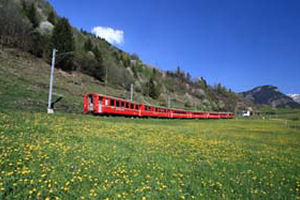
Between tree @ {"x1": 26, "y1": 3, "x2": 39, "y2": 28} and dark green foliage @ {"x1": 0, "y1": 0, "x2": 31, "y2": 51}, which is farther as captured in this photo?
tree @ {"x1": 26, "y1": 3, "x2": 39, "y2": 28}

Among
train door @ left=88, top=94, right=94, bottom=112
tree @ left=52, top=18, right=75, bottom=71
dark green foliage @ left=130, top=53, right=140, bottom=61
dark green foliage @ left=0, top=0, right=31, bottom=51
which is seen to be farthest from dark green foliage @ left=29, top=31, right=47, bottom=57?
dark green foliage @ left=130, top=53, right=140, bottom=61

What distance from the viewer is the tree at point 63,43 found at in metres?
56.9

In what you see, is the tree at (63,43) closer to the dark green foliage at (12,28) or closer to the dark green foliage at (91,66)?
the dark green foliage at (12,28)

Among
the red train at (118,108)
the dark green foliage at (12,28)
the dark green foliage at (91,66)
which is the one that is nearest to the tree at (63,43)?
the dark green foliage at (12,28)

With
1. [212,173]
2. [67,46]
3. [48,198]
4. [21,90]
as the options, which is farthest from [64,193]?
[67,46]

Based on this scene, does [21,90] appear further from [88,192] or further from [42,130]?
[88,192]

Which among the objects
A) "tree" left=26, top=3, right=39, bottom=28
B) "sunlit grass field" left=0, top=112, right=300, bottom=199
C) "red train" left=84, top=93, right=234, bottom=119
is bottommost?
"sunlit grass field" left=0, top=112, right=300, bottom=199

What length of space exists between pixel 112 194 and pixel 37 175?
7.43 ft

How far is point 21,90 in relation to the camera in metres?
28.8

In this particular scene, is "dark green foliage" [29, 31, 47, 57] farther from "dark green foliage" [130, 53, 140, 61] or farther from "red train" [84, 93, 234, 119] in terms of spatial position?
"dark green foliage" [130, 53, 140, 61]

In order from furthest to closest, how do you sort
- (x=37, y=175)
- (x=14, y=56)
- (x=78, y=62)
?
(x=78, y=62)
(x=14, y=56)
(x=37, y=175)

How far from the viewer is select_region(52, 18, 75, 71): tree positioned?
56.9 metres

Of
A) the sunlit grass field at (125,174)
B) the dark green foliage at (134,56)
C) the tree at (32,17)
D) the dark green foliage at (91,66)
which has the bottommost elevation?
the sunlit grass field at (125,174)

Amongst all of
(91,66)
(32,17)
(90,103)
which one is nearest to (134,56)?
(91,66)
